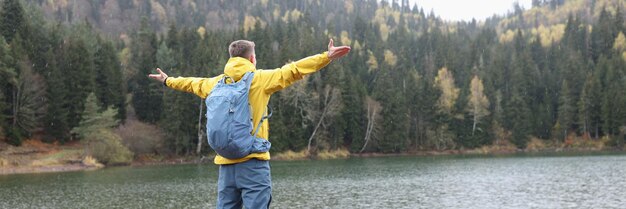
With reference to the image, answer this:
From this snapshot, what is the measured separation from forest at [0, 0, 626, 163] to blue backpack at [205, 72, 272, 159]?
66.1 m

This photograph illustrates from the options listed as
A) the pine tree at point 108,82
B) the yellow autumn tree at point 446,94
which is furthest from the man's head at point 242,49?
the yellow autumn tree at point 446,94

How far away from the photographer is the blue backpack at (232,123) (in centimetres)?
569

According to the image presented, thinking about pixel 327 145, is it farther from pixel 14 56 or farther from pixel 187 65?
pixel 14 56

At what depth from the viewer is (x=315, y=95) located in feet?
301

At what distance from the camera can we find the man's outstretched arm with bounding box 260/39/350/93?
5.69 meters

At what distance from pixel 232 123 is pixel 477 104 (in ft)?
362

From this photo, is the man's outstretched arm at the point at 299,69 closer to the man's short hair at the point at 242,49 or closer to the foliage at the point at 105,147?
the man's short hair at the point at 242,49

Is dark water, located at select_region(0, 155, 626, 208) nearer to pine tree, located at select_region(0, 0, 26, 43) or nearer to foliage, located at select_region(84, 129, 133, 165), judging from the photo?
foliage, located at select_region(84, 129, 133, 165)

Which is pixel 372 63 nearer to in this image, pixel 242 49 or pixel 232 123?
pixel 242 49

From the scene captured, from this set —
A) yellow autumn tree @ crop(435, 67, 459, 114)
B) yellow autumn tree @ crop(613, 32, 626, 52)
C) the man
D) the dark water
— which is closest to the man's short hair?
the man

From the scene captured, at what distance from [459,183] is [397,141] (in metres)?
57.9

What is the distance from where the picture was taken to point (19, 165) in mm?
61094

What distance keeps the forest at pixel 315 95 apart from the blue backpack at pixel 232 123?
66.1m

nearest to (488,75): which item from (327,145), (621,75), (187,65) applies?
(621,75)
